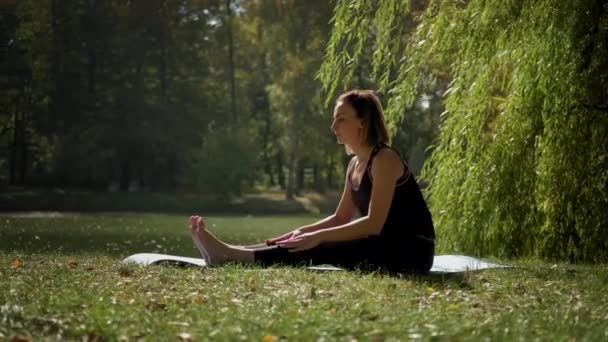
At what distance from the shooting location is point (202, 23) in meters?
38.1

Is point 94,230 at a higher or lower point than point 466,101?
lower

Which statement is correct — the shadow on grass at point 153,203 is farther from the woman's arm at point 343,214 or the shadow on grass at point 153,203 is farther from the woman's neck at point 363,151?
the woman's neck at point 363,151

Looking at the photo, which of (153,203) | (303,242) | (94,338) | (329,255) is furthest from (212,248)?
(153,203)

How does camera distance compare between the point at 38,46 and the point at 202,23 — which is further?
the point at 202,23

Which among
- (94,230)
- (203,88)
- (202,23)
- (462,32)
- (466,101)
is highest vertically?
(202,23)

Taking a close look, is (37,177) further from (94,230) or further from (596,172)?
(596,172)

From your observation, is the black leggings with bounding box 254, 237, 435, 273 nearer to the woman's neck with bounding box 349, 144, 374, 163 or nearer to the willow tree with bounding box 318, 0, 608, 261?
the woman's neck with bounding box 349, 144, 374, 163

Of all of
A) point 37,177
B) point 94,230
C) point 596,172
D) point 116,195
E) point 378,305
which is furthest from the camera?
point 37,177

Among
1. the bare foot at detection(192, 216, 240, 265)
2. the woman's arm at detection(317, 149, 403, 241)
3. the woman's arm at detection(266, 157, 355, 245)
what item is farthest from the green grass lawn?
the woman's arm at detection(266, 157, 355, 245)

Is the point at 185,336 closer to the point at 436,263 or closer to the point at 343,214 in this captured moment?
the point at 343,214

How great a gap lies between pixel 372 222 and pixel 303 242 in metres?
0.47

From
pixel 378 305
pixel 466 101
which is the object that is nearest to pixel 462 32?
pixel 466 101

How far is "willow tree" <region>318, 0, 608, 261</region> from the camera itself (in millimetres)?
8266

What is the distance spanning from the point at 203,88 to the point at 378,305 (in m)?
34.9
